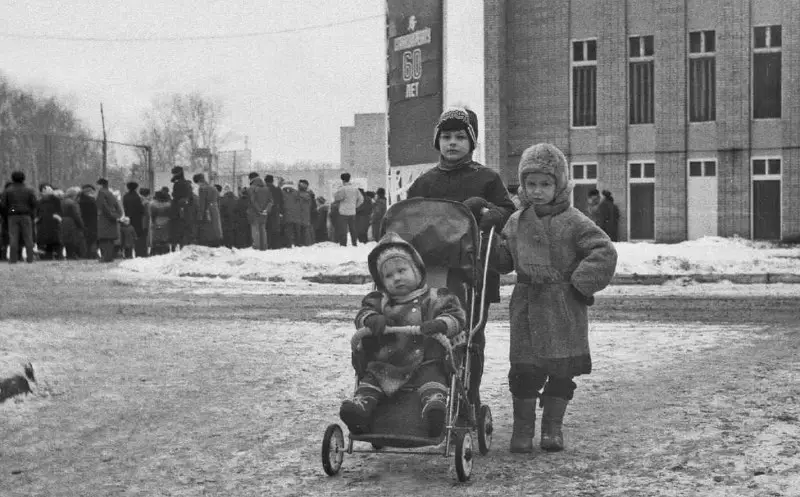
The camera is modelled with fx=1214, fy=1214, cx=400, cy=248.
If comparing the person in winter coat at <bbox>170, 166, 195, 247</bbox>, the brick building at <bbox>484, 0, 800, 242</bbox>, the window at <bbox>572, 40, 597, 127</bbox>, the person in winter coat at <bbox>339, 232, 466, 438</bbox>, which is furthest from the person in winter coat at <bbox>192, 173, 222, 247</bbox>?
the person in winter coat at <bbox>339, 232, 466, 438</bbox>

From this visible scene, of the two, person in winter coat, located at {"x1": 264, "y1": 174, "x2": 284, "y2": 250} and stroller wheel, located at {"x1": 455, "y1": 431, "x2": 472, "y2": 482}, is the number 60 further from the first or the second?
stroller wheel, located at {"x1": 455, "y1": 431, "x2": 472, "y2": 482}

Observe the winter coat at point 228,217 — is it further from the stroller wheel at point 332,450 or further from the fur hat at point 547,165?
the stroller wheel at point 332,450

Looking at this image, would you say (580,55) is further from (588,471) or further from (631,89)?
(588,471)

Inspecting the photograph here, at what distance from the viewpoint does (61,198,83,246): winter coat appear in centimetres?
2869

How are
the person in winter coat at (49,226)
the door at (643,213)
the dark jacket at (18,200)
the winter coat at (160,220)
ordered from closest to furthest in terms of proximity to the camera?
the dark jacket at (18,200), the winter coat at (160,220), the person in winter coat at (49,226), the door at (643,213)

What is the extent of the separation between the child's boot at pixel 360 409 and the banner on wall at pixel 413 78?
19962 mm

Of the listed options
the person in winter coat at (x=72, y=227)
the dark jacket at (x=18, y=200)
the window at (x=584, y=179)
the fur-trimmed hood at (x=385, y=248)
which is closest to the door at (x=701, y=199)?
the window at (x=584, y=179)

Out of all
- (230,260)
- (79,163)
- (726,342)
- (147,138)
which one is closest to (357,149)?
(147,138)

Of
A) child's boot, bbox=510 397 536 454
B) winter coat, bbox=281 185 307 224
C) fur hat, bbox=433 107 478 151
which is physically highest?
fur hat, bbox=433 107 478 151

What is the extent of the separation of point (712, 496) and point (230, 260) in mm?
19115

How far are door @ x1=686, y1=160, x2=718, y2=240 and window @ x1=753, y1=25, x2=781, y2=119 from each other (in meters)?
2.06

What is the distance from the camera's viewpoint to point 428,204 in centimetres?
642

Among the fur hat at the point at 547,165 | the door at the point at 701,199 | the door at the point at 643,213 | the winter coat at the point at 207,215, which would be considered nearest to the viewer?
the fur hat at the point at 547,165

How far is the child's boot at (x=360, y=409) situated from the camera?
5.79 metres
